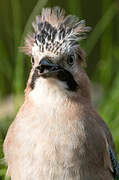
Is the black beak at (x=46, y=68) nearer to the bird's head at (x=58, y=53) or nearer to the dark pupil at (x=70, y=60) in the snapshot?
the bird's head at (x=58, y=53)

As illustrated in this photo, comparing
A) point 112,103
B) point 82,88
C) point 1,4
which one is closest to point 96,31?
point 112,103

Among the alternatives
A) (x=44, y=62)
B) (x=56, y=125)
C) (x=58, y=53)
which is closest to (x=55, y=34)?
(x=58, y=53)

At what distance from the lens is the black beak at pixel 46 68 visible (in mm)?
3633

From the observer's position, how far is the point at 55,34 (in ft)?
12.5

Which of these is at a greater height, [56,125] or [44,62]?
[44,62]

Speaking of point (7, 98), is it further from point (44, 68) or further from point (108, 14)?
point (44, 68)

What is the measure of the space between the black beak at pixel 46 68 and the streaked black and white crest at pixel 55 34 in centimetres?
7

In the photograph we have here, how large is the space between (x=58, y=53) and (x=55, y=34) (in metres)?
0.15

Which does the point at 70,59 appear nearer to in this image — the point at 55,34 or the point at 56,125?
the point at 55,34

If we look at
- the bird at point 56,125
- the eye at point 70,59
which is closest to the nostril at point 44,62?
the bird at point 56,125

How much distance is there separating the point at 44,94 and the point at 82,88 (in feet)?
1.17

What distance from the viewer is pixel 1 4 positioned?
22.9 feet

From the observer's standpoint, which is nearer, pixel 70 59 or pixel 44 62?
pixel 44 62

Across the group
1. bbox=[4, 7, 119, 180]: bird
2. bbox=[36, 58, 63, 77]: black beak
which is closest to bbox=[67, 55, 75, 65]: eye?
bbox=[4, 7, 119, 180]: bird
